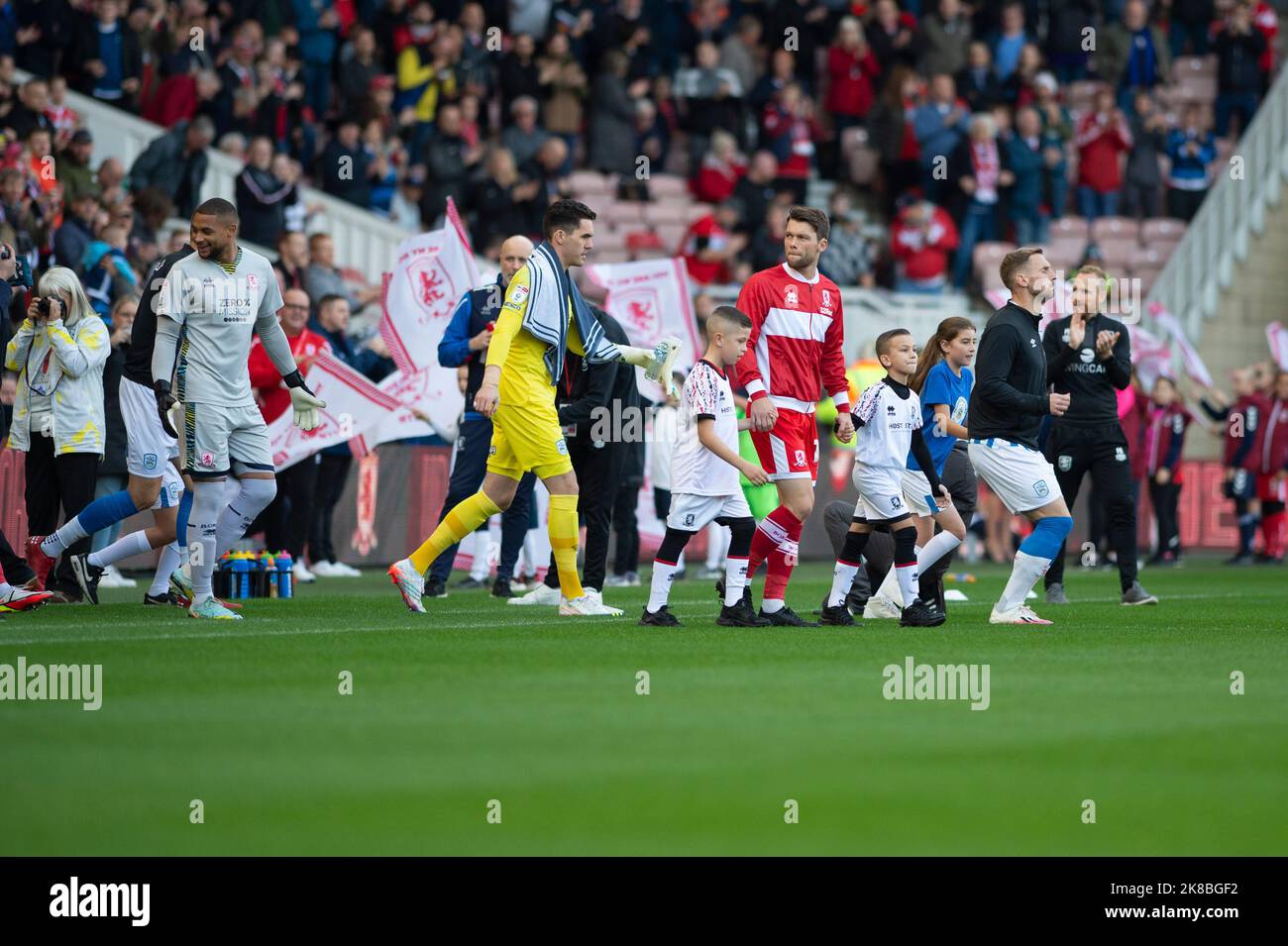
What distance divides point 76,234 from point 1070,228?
15.4 meters

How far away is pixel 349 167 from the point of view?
2258 cm

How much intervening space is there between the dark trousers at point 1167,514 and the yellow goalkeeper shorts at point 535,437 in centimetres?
1199

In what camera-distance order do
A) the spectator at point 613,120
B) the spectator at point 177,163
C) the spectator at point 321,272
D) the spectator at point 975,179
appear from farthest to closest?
the spectator at point 975,179, the spectator at point 613,120, the spectator at point 177,163, the spectator at point 321,272

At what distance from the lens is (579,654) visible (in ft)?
30.3

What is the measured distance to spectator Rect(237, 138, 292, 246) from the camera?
65.9 ft

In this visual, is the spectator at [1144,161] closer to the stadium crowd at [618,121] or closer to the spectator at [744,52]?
the stadium crowd at [618,121]

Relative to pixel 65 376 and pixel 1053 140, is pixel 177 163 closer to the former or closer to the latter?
pixel 65 376

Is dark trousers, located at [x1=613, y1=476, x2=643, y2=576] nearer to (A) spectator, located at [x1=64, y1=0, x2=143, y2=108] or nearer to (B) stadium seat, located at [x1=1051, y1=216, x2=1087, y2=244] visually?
(A) spectator, located at [x1=64, y1=0, x2=143, y2=108]

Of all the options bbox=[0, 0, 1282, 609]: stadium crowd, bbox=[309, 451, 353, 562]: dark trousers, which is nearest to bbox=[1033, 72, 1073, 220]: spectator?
bbox=[0, 0, 1282, 609]: stadium crowd

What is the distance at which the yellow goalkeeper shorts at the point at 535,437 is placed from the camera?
36.7 ft

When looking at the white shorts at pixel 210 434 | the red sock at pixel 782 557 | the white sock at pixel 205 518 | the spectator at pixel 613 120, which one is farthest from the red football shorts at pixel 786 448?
the spectator at pixel 613 120

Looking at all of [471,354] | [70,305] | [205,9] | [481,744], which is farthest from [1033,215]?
[481,744]

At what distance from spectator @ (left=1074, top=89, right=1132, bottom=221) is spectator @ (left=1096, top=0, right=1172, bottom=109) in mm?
1139

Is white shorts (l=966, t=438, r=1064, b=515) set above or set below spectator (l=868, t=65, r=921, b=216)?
below
